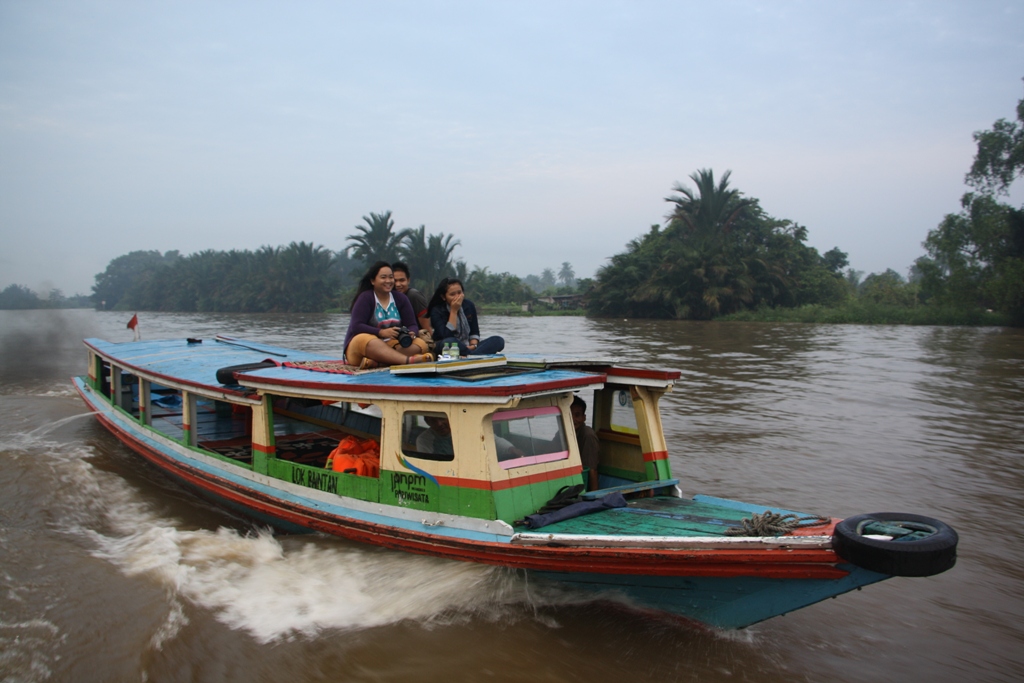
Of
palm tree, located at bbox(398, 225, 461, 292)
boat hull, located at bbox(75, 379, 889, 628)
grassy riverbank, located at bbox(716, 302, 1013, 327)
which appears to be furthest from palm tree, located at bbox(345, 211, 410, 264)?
boat hull, located at bbox(75, 379, 889, 628)

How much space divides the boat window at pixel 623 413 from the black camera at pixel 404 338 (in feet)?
5.96

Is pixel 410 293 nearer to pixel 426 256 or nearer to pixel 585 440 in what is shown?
pixel 585 440

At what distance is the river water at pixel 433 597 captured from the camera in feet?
12.8

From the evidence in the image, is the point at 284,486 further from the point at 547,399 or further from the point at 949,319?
the point at 949,319

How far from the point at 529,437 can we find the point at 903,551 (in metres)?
2.26

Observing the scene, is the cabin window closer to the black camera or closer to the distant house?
the black camera

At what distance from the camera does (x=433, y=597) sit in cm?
449

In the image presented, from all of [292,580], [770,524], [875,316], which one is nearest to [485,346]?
[292,580]

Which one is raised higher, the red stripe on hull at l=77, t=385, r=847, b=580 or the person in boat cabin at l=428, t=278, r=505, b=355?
the person in boat cabin at l=428, t=278, r=505, b=355

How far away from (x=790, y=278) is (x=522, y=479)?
37.7 m

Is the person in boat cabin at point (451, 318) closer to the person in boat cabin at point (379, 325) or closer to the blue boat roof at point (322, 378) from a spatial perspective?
the person in boat cabin at point (379, 325)

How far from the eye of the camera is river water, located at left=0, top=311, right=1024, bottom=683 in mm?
3902

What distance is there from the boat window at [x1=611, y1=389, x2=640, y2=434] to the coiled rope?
1.57 meters

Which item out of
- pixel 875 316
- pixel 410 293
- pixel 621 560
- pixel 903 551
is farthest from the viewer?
pixel 875 316
